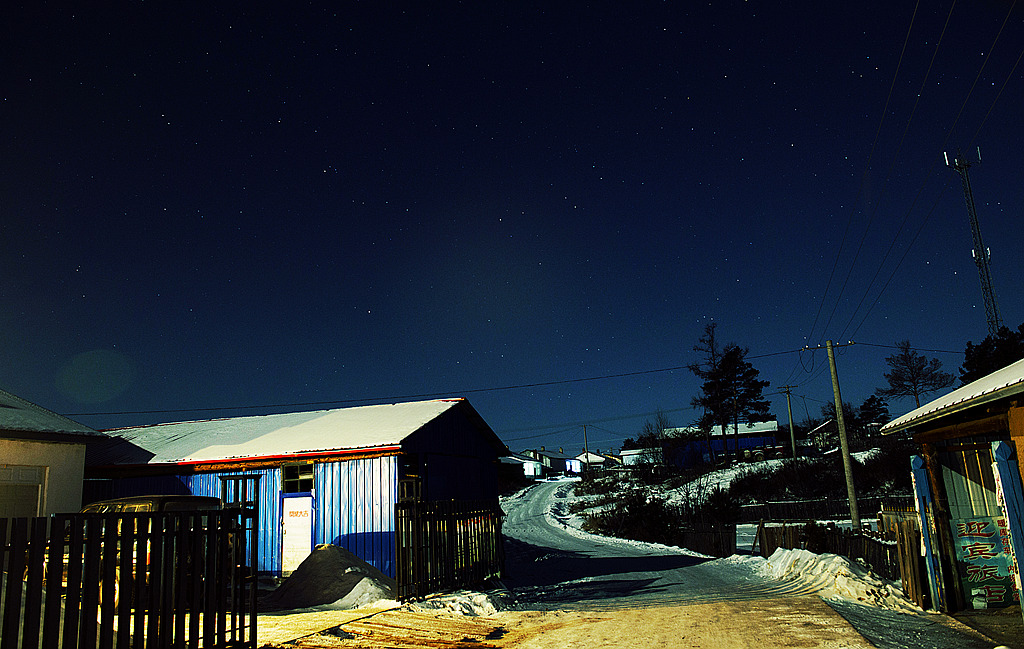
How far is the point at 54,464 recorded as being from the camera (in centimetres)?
1694

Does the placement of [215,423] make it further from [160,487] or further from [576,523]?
[576,523]

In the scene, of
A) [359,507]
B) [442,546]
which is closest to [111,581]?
[442,546]

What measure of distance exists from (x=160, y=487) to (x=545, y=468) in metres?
99.2

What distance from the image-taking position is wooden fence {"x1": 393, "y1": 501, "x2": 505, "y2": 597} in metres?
12.2

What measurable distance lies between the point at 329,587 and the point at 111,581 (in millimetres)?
7665

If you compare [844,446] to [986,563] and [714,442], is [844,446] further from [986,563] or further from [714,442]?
[714,442]

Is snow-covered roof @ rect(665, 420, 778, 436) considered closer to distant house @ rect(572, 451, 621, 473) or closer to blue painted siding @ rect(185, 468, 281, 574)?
distant house @ rect(572, 451, 621, 473)

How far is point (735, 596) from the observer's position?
12.1 meters

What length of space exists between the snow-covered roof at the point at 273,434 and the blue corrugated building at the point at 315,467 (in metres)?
0.04

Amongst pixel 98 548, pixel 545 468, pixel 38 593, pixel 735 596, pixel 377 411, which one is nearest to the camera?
pixel 38 593

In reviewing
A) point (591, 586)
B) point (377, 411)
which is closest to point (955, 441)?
point (591, 586)

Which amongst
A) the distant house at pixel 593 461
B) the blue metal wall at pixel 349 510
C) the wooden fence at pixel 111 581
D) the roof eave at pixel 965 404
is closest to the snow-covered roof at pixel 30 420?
the blue metal wall at pixel 349 510

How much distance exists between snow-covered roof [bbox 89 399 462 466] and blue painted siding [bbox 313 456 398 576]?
597mm

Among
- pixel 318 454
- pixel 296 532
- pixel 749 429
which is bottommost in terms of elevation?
pixel 296 532
